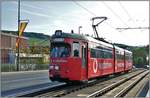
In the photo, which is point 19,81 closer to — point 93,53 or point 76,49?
point 93,53

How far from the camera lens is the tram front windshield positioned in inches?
897

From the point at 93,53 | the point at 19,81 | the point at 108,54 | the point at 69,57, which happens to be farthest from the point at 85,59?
the point at 108,54

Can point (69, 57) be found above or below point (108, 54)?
below

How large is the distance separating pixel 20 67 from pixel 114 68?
28.6m

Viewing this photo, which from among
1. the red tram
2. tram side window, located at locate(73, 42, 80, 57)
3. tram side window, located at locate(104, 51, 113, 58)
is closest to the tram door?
the red tram

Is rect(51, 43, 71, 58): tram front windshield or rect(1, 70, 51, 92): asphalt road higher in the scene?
rect(51, 43, 71, 58): tram front windshield

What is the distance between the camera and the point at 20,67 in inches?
2494

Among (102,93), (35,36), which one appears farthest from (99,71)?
(35,36)

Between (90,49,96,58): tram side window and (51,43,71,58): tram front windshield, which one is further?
(90,49,96,58): tram side window

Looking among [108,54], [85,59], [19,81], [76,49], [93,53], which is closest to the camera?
[76,49]

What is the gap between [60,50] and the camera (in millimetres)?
22969

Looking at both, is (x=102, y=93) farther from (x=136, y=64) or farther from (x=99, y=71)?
(x=136, y=64)

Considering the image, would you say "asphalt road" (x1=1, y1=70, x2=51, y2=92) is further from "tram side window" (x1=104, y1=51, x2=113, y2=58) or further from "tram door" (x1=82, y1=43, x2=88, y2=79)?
"tram side window" (x1=104, y1=51, x2=113, y2=58)

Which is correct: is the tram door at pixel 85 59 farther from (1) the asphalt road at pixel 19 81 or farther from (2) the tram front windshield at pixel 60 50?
(1) the asphalt road at pixel 19 81
